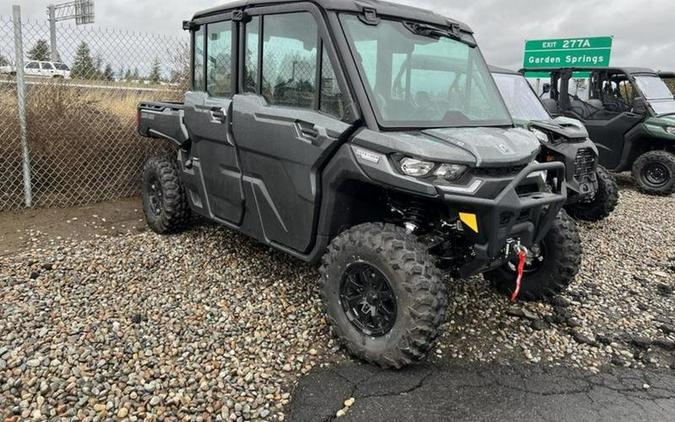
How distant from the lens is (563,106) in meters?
9.40

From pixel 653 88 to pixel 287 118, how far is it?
8306 mm

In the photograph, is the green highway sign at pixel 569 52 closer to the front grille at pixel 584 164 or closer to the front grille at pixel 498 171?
the front grille at pixel 584 164

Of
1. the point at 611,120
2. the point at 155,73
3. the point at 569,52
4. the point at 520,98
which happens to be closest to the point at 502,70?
the point at 520,98

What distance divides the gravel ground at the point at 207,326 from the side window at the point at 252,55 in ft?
5.13

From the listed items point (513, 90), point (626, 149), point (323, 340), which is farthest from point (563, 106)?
point (323, 340)

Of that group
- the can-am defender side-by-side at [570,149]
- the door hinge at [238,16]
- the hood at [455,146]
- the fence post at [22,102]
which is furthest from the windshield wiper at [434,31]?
the fence post at [22,102]

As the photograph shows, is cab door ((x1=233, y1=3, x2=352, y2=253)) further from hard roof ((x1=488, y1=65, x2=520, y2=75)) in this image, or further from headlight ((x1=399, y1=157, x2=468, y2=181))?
hard roof ((x1=488, y1=65, x2=520, y2=75))

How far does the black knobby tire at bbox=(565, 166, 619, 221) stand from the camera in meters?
6.71

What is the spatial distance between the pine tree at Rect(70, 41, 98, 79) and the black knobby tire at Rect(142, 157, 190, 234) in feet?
5.21

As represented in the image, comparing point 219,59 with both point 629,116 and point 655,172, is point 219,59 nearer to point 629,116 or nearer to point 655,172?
point 629,116

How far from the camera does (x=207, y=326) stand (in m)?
3.59

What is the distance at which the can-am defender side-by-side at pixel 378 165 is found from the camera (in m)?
3.02

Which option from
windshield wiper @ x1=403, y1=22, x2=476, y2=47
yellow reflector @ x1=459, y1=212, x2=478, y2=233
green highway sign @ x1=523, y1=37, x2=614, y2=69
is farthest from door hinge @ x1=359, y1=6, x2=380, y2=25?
green highway sign @ x1=523, y1=37, x2=614, y2=69

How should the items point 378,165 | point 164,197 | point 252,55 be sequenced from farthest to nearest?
point 164,197 < point 252,55 < point 378,165
